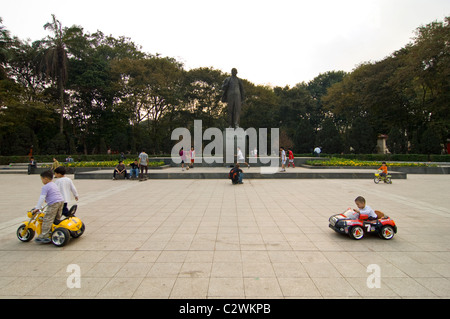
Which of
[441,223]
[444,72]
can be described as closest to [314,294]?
[441,223]

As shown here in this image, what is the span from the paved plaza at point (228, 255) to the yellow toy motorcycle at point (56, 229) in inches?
5.2

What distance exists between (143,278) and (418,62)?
27884 mm

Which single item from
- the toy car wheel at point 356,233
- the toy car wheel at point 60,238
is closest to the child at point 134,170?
the toy car wheel at point 60,238

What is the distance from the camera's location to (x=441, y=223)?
5902 millimetres

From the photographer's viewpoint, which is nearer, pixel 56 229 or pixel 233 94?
pixel 56 229

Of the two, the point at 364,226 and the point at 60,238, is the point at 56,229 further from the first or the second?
the point at 364,226

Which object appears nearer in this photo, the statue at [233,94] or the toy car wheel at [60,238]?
the toy car wheel at [60,238]

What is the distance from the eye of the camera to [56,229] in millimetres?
4555

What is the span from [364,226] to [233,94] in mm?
12993

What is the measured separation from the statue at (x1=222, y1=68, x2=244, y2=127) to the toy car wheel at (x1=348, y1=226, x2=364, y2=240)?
12.8 metres

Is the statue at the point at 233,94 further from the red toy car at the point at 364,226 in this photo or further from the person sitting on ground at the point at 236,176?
the red toy car at the point at 364,226

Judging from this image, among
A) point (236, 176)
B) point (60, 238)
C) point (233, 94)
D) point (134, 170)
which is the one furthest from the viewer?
point (233, 94)

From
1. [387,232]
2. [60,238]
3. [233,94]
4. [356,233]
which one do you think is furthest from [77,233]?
[233,94]

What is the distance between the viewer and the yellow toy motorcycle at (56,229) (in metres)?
4.51
